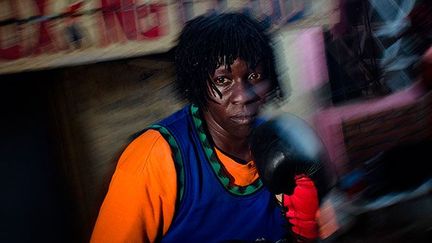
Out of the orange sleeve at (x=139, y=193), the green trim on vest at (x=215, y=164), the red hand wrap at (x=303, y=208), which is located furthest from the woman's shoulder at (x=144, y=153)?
the red hand wrap at (x=303, y=208)

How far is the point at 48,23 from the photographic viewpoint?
2309 mm

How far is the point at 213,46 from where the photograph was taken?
8.57 ft

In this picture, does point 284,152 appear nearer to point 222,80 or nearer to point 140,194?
point 222,80

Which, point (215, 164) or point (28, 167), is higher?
point (28, 167)

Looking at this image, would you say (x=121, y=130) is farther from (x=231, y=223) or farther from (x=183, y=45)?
(x=231, y=223)

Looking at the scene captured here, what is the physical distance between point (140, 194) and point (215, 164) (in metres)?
0.44

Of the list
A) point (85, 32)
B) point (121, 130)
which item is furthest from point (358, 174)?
point (85, 32)

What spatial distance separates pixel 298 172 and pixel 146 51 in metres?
1.04

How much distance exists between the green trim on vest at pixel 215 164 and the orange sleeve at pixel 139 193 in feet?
0.69

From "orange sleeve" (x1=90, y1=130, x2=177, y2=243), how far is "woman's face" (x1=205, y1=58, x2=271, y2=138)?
0.33m

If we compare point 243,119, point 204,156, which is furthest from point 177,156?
point 243,119

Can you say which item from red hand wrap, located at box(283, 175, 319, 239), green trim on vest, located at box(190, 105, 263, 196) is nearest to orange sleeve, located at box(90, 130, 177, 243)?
green trim on vest, located at box(190, 105, 263, 196)

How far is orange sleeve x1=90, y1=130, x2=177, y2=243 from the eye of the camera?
2588 millimetres

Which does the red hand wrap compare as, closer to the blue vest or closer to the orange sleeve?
the blue vest
